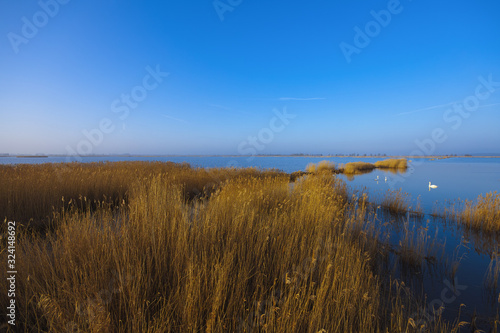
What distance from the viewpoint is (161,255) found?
2.46 metres

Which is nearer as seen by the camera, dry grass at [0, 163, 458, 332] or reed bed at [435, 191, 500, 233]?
dry grass at [0, 163, 458, 332]

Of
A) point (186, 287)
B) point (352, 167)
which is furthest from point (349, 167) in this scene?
point (186, 287)

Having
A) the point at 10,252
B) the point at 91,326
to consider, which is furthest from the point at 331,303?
the point at 10,252

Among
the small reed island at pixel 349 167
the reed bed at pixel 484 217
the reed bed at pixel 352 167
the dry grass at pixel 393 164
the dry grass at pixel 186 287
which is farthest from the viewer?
the dry grass at pixel 393 164

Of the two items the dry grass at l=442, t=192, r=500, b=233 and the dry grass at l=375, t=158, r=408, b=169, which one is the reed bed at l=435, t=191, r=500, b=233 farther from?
the dry grass at l=375, t=158, r=408, b=169

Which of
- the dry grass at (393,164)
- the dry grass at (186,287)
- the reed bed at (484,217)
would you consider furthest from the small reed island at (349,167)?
the dry grass at (186,287)

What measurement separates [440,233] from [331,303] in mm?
6735

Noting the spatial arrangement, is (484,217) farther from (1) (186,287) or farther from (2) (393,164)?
(2) (393,164)

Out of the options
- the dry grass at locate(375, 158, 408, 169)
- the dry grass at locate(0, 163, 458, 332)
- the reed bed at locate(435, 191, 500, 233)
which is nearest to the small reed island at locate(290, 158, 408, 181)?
the dry grass at locate(375, 158, 408, 169)

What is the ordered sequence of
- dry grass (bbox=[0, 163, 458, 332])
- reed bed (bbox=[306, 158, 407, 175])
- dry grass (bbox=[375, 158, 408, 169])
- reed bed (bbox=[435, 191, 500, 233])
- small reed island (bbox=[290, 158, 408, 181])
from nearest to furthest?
dry grass (bbox=[0, 163, 458, 332]), reed bed (bbox=[435, 191, 500, 233]), small reed island (bbox=[290, 158, 408, 181]), reed bed (bbox=[306, 158, 407, 175]), dry grass (bbox=[375, 158, 408, 169])

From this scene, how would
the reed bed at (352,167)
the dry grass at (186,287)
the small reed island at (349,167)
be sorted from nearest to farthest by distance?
the dry grass at (186,287)
the small reed island at (349,167)
the reed bed at (352,167)

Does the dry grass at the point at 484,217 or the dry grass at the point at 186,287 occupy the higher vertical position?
the dry grass at the point at 186,287

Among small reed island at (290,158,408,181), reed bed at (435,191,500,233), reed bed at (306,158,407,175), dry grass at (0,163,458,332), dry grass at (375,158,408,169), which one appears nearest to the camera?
dry grass at (0,163,458,332)

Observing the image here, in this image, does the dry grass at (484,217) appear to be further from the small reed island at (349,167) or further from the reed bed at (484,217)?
the small reed island at (349,167)
